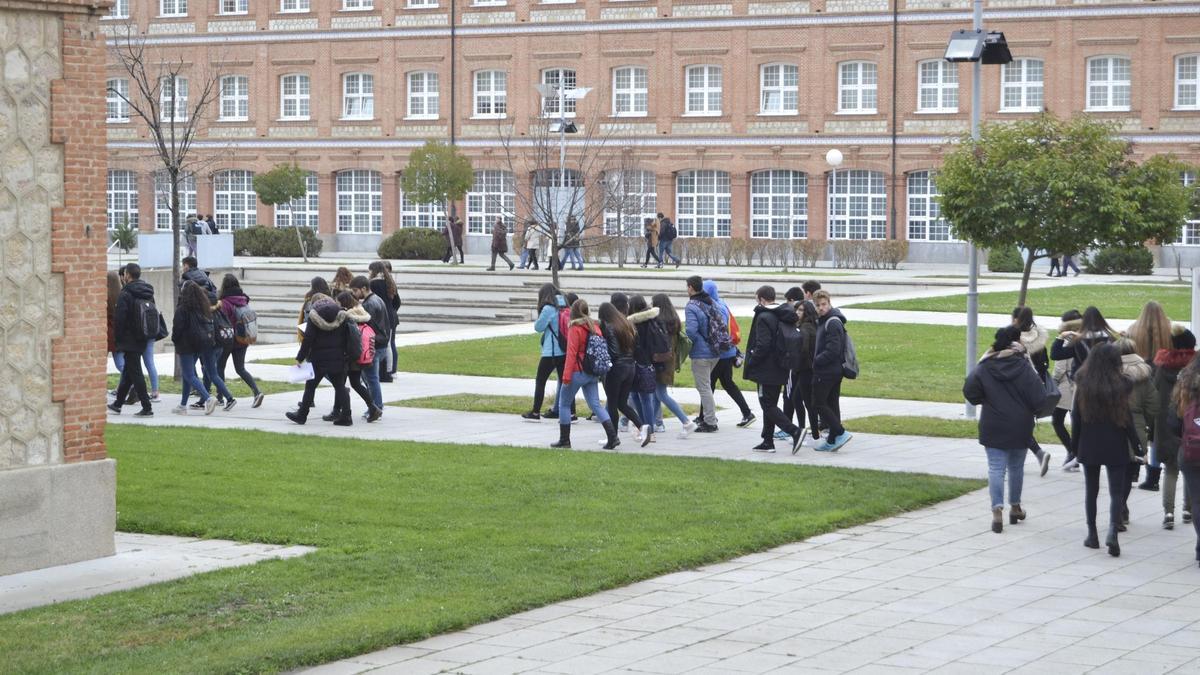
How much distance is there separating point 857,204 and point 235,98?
882 inches

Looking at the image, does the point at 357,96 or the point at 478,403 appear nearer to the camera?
the point at 478,403

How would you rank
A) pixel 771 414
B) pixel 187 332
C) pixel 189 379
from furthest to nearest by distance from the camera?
pixel 189 379 < pixel 187 332 < pixel 771 414

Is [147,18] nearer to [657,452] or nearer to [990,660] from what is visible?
[657,452]

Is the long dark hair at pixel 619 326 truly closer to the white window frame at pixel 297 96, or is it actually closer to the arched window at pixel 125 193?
the white window frame at pixel 297 96

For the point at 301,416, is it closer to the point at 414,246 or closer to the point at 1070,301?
the point at 1070,301

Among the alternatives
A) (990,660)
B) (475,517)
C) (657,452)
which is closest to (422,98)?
(657,452)

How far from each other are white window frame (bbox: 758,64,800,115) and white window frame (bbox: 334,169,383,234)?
13855 millimetres

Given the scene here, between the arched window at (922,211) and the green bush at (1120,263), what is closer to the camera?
the green bush at (1120,263)

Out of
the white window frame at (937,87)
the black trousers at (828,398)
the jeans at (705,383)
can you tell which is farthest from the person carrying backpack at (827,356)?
the white window frame at (937,87)

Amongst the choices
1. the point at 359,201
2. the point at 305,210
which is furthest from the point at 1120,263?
the point at 305,210

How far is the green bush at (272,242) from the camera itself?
189 feet

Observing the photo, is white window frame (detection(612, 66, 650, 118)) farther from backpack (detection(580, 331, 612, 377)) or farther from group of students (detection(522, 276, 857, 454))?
backpack (detection(580, 331, 612, 377))

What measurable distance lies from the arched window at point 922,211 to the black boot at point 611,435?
126ft

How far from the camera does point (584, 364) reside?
57.4ft
